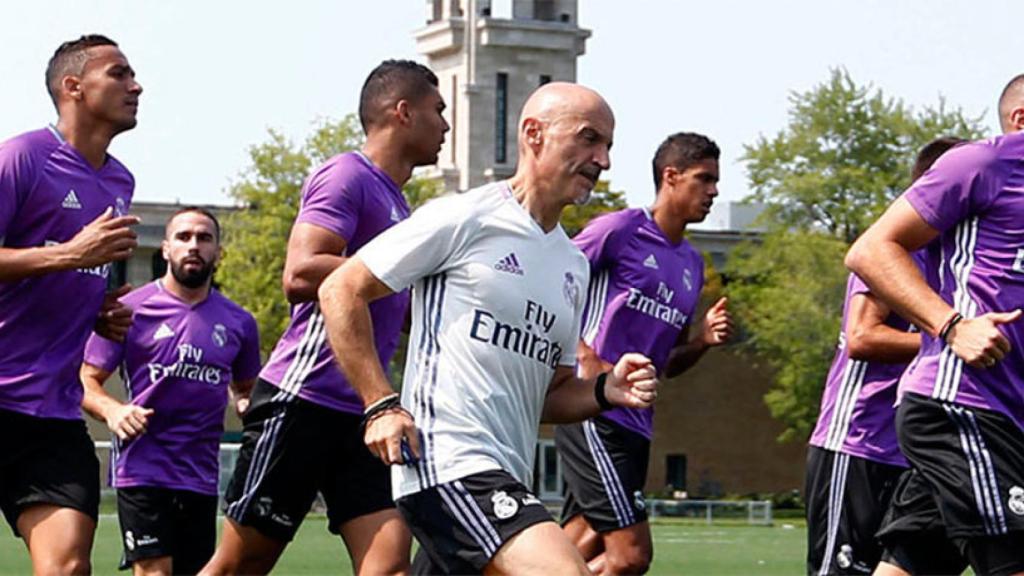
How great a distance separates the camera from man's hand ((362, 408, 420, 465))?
7824 mm

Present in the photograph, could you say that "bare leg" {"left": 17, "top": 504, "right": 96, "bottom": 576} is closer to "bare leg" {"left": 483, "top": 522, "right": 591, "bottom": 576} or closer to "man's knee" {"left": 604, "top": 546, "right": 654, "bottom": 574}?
"bare leg" {"left": 483, "top": 522, "right": 591, "bottom": 576}

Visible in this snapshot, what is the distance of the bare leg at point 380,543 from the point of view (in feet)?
33.9

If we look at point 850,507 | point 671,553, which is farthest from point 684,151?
point 671,553

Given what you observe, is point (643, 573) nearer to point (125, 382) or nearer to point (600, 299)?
point (600, 299)

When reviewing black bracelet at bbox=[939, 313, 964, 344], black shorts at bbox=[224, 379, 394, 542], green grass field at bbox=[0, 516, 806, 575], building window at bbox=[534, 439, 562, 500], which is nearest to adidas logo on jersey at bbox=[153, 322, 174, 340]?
black shorts at bbox=[224, 379, 394, 542]

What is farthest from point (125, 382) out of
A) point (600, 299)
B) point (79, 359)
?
point (79, 359)

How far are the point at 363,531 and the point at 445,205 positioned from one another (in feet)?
8.74

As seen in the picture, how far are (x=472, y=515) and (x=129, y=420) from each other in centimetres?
446

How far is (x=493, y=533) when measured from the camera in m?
7.90

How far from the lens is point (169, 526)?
13.3 meters

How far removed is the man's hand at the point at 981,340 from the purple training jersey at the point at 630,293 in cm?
515

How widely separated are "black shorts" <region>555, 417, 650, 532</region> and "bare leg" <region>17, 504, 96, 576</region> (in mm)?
4350

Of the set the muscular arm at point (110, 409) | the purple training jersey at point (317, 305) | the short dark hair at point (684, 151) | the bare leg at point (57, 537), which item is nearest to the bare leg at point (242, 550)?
the purple training jersey at point (317, 305)

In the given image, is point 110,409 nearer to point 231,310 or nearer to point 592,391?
point 231,310
